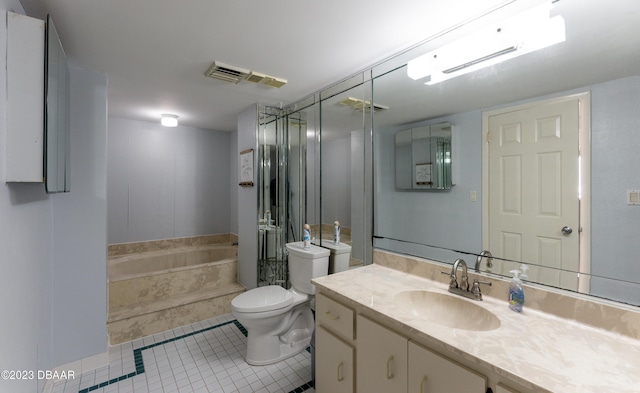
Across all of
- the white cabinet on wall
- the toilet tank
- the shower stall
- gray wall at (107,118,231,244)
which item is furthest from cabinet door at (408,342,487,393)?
gray wall at (107,118,231,244)

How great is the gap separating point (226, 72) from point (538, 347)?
92.4 inches

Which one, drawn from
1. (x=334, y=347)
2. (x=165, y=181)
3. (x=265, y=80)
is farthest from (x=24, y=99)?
(x=165, y=181)

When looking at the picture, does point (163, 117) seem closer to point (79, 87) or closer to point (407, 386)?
point (79, 87)

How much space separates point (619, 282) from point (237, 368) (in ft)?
7.39

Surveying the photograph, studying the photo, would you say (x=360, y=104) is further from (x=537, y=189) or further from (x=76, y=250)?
(x=76, y=250)

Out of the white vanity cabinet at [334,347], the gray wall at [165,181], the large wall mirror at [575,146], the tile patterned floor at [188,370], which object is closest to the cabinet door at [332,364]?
the white vanity cabinet at [334,347]

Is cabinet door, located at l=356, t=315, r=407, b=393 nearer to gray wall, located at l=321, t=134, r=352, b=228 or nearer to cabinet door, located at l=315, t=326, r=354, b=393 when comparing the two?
cabinet door, located at l=315, t=326, r=354, b=393

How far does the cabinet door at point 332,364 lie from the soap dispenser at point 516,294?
0.76 m

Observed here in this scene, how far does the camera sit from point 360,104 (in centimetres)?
209

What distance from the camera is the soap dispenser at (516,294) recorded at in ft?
3.83

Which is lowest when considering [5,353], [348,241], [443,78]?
[5,353]

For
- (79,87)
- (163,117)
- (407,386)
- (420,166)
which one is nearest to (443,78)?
(420,166)

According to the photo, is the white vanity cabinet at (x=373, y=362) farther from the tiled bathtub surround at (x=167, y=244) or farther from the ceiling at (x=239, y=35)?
the tiled bathtub surround at (x=167, y=244)

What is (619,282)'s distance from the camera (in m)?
1.02
